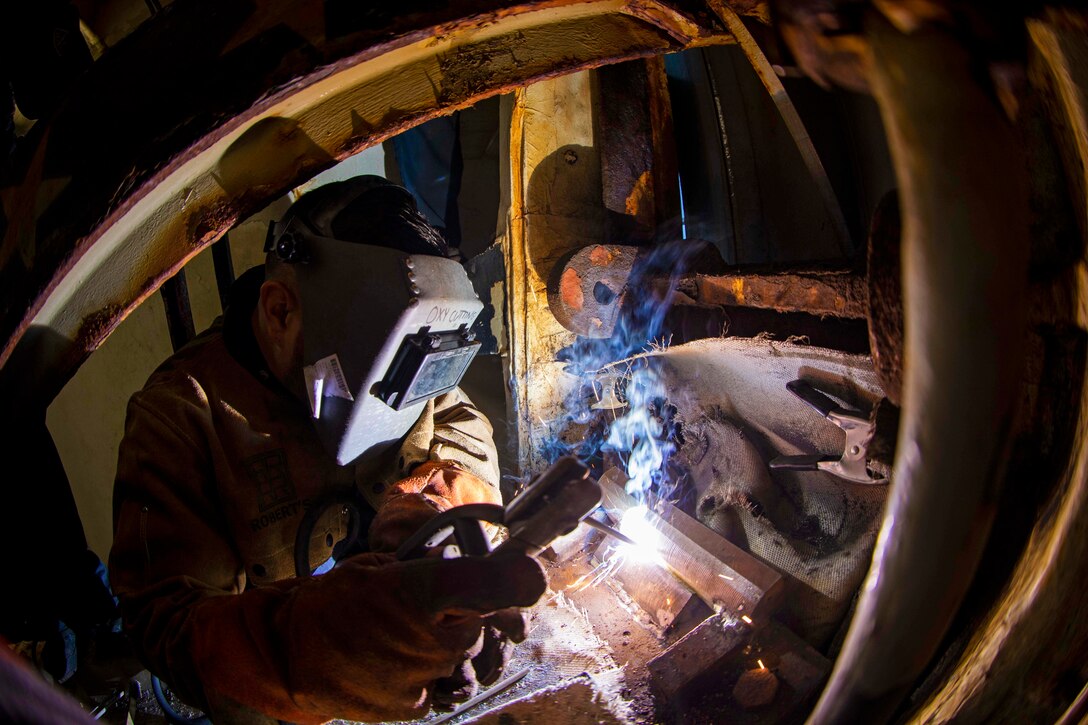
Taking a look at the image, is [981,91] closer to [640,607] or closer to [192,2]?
[192,2]

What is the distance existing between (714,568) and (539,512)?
4.44ft

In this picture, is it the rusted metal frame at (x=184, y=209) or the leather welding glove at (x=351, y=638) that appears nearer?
the leather welding glove at (x=351, y=638)

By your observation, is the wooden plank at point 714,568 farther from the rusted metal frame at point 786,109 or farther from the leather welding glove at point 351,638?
the rusted metal frame at point 786,109

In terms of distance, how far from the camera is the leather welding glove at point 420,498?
1618 millimetres

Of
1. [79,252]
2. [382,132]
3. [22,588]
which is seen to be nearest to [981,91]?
[382,132]

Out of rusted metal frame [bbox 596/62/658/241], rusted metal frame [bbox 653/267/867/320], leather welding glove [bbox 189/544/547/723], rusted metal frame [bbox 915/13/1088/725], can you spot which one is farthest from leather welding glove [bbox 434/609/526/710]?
rusted metal frame [bbox 596/62/658/241]

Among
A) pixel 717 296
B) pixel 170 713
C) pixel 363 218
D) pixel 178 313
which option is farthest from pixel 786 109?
pixel 170 713

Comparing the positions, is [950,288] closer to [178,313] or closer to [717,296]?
[717,296]

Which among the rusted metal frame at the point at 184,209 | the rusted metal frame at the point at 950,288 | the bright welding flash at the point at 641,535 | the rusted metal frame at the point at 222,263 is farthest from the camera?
the rusted metal frame at the point at 222,263

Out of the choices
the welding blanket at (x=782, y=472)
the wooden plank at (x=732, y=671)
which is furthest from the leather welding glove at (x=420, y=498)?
the welding blanket at (x=782, y=472)

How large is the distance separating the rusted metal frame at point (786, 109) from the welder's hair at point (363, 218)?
1176mm

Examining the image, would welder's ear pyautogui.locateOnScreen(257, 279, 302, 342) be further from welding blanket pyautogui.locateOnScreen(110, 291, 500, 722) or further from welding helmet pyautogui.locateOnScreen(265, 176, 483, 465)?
welding blanket pyautogui.locateOnScreen(110, 291, 500, 722)

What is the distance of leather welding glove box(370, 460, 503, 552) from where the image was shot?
162cm

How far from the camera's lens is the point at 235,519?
1750 millimetres
